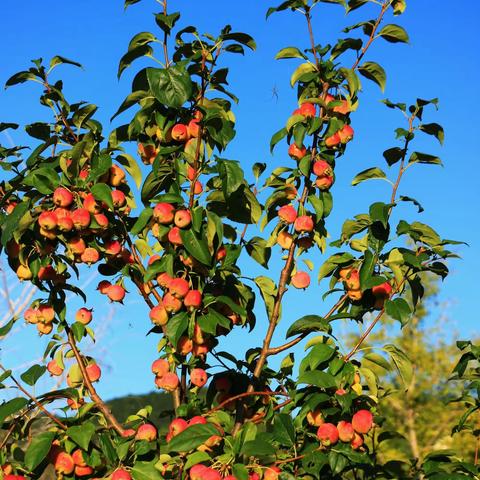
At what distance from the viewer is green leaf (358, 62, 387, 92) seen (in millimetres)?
2717

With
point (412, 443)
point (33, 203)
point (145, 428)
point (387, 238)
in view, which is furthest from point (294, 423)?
point (412, 443)

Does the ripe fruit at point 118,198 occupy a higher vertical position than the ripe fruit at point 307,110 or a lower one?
lower

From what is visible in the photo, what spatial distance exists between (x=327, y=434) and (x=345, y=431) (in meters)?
0.07

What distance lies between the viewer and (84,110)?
2.70 metres

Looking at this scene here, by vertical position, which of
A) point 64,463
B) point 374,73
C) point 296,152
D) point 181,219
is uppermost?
point 374,73

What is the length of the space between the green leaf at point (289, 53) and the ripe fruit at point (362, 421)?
1.30 m

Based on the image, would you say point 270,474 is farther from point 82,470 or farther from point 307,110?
point 307,110

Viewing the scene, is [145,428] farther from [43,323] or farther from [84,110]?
[84,110]

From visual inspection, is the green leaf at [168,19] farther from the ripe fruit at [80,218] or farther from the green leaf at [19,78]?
the ripe fruit at [80,218]

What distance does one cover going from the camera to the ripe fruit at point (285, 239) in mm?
2646

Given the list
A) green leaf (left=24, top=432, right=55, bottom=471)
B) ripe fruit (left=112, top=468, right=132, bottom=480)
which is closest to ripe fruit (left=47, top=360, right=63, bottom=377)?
green leaf (left=24, top=432, right=55, bottom=471)

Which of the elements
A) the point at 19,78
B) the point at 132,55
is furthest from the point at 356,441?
the point at 19,78

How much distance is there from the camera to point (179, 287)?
2350 millimetres

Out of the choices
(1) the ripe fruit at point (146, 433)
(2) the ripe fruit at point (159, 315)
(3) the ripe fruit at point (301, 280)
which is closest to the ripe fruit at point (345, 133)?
(3) the ripe fruit at point (301, 280)
